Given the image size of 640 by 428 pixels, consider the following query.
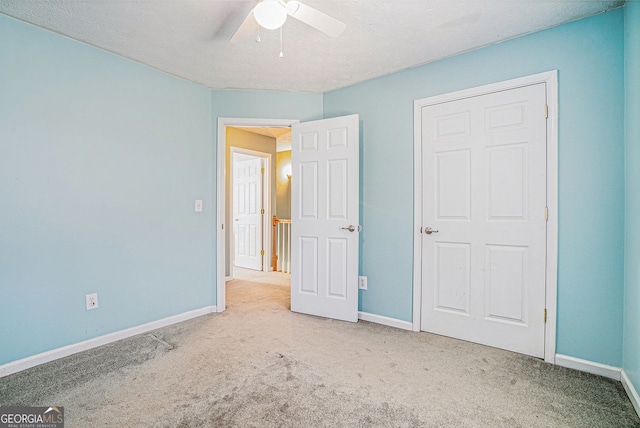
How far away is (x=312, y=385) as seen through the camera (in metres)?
1.95

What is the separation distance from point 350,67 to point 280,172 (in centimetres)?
386

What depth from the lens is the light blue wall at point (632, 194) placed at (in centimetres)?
178

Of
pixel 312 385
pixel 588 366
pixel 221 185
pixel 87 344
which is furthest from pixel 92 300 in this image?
pixel 588 366

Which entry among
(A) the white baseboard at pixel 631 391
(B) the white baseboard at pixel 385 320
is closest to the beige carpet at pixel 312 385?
(A) the white baseboard at pixel 631 391

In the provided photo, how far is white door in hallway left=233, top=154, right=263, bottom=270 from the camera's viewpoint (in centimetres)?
596

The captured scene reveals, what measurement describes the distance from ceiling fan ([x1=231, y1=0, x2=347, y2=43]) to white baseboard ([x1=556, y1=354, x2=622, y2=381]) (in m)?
2.60

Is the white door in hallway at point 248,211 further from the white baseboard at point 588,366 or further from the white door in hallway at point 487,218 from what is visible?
the white baseboard at point 588,366

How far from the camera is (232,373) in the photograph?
6.86ft

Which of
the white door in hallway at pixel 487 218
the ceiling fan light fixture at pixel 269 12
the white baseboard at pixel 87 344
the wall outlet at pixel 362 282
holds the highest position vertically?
the ceiling fan light fixture at pixel 269 12

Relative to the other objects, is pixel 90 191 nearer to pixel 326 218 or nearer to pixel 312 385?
pixel 326 218

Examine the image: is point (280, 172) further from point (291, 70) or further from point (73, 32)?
point (73, 32)

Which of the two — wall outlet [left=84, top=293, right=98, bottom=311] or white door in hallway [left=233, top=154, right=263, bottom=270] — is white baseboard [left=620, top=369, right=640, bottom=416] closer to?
wall outlet [left=84, top=293, right=98, bottom=311]

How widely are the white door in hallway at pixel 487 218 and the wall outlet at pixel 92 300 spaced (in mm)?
2726

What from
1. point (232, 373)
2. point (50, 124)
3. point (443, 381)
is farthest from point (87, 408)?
point (443, 381)
